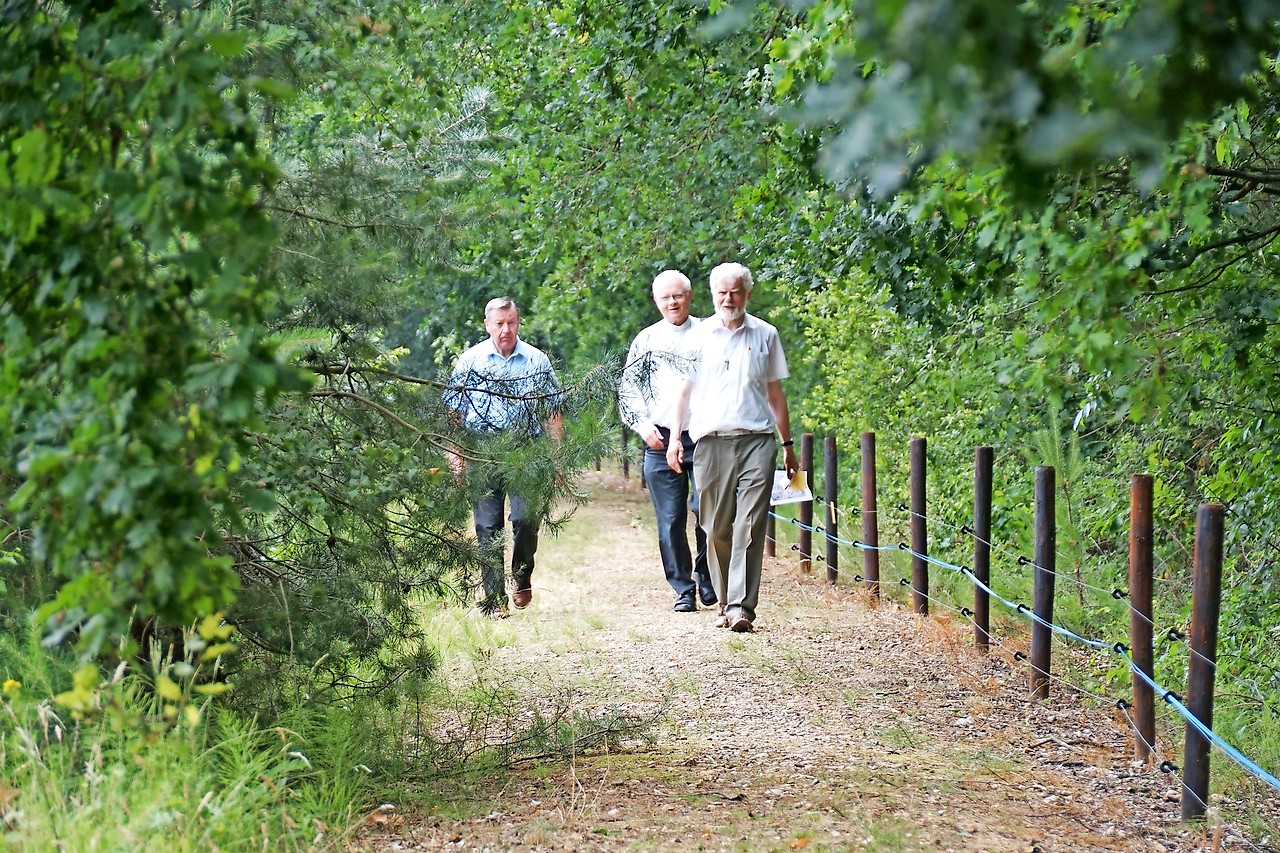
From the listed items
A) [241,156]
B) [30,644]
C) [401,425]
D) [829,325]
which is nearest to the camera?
[241,156]

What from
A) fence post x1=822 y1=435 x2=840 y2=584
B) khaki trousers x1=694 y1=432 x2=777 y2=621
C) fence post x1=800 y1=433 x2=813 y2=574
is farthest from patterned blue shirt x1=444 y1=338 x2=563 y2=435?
fence post x1=800 y1=433 x2=813 y2=574

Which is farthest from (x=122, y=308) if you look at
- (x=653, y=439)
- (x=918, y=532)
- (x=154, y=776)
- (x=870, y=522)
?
(x=870, y=522)

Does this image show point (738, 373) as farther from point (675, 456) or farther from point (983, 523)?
point (983, 523)

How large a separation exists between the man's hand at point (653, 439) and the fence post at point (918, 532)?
1.88 m

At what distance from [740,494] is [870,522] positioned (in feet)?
9.71

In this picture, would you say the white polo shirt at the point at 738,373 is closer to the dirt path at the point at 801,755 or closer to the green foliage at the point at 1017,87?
the dirt path at the point at 801,755

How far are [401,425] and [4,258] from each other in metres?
3.23

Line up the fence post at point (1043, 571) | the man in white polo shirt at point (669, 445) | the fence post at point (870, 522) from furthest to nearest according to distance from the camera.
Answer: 1. the fence post at point (870, 522)
2. the man in white polo shirt at point (669, 445)
3. the fence post at point (1043, 571)

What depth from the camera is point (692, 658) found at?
25.7ft

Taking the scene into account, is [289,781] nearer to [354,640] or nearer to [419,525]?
[354,640]

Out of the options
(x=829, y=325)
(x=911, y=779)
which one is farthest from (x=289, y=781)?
Result: (x=829, y=325)

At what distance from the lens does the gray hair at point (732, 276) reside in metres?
7.92

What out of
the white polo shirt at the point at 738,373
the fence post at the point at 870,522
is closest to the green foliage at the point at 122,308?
the white polo shirt at the point at 738,373

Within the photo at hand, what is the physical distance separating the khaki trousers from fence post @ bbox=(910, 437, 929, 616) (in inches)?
72.3
